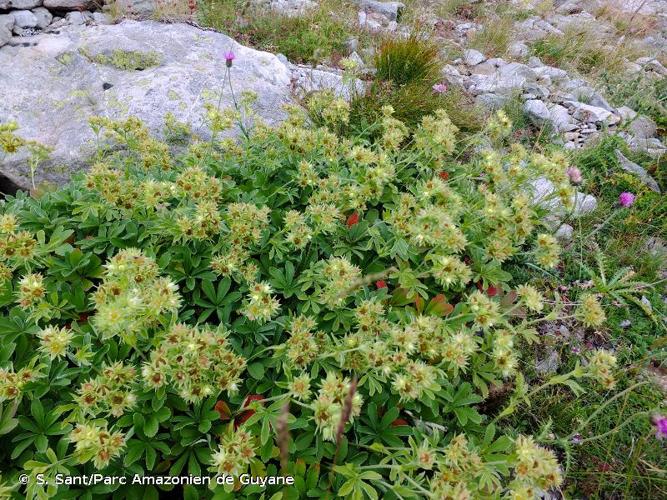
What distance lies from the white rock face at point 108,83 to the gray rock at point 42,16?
867mm

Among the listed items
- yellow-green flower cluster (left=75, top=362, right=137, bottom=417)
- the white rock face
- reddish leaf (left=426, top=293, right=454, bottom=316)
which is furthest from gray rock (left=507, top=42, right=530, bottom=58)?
yellow-green flower cluster (left=75, top=362, right=137, bottom=417)

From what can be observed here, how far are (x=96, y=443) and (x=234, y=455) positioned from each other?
0.50 meters

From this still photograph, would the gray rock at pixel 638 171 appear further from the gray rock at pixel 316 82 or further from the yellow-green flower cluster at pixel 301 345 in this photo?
the yellow-green flower cluster at pixel 301 345

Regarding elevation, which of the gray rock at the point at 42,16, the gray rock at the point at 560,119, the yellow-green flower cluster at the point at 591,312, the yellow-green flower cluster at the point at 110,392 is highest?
the yellow-green flower cluster at the point at 591,312

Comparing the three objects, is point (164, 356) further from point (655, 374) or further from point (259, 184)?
point (655, 374)

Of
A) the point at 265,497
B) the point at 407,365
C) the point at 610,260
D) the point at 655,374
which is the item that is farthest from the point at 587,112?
the point at 265,497

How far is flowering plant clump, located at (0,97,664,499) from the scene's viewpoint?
1.81m

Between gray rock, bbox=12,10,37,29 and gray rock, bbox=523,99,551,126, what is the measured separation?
5.95 m

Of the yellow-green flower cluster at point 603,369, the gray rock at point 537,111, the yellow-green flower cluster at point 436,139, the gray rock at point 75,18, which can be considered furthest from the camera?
the gray rock at point 75,18

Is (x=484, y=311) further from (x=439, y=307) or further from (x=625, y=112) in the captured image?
(x=625, y=112)

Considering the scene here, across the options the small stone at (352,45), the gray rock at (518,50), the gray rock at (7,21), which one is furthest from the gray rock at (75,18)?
the gray rock at (518,50)

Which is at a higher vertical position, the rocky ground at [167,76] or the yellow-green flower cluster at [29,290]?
the yellow-green flower cluster at [29,290]

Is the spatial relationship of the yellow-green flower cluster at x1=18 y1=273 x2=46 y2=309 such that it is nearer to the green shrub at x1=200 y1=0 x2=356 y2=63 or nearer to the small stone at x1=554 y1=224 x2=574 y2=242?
the small stone at x1=554 y1=224 x2=574 y2=242

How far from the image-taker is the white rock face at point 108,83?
3.82 metres
